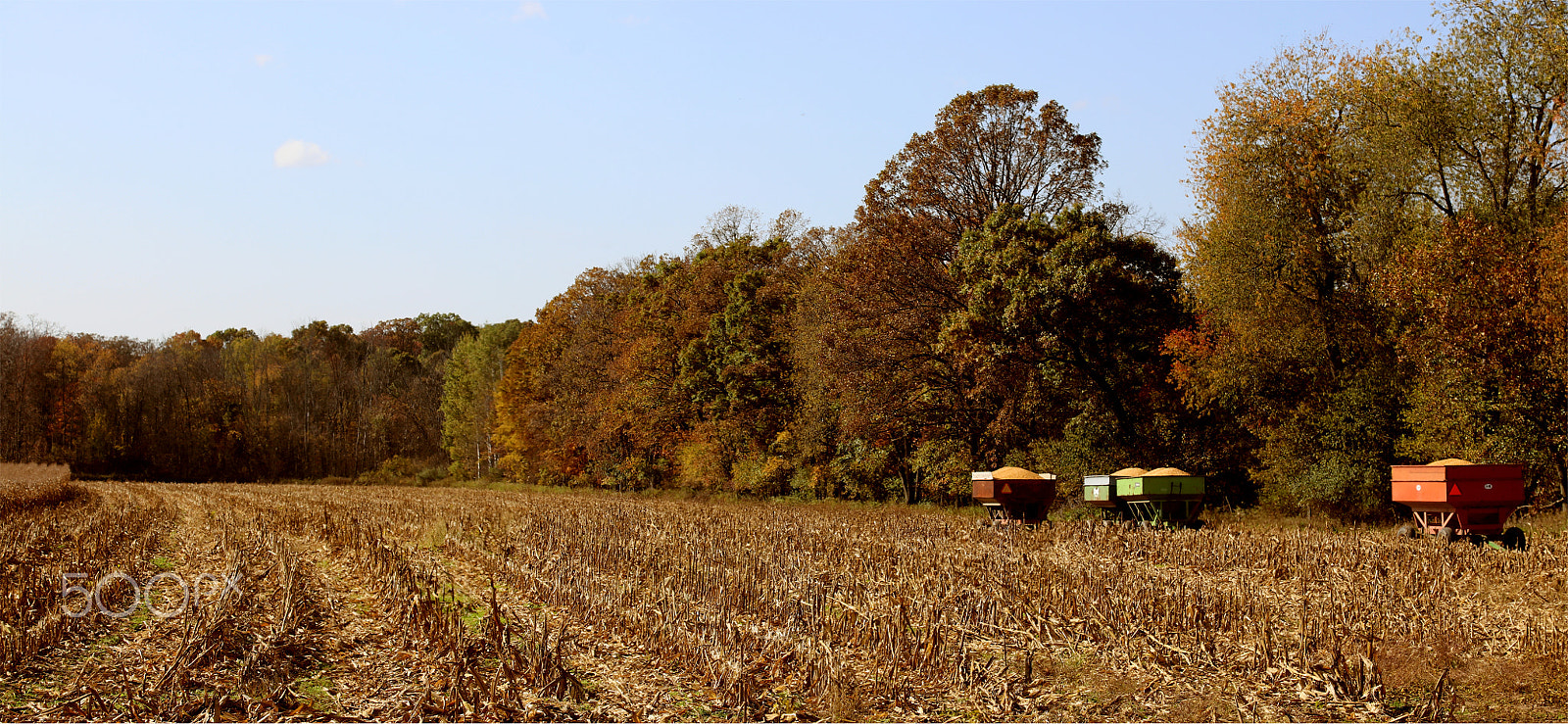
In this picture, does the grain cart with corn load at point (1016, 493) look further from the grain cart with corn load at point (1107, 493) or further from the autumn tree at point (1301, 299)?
the autumn tree at point (1301, 299)

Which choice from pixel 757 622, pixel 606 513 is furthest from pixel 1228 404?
pixel 757 622

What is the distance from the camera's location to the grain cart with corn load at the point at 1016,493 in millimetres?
24812

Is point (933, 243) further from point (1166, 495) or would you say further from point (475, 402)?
point (475, 402)

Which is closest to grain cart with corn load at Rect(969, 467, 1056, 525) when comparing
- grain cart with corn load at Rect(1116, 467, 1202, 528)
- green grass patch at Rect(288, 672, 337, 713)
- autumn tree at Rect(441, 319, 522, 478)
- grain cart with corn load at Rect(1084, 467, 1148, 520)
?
grain cart with corn load at Rect(1084, 467, 1148, 520)

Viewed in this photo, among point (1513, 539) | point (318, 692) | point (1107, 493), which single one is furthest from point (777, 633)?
point (1107, 493)

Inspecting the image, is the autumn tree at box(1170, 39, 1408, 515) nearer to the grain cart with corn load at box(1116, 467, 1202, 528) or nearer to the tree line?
the grain cart with corn load at box(1116, 467, 1202, 528)

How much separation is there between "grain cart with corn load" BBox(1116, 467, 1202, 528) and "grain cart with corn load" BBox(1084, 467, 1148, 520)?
22.5 inches

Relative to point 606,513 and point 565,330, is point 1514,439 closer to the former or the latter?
point 606,513

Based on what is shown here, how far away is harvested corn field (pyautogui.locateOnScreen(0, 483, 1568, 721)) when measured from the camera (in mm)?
8688

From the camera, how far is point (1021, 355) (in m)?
31.4

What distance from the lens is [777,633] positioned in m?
10.1

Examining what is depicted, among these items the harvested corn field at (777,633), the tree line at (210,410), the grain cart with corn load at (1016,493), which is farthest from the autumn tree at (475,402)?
the harvested corn field at (777,633)

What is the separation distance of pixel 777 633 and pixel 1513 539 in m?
16.6

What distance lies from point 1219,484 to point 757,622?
24.4 m
